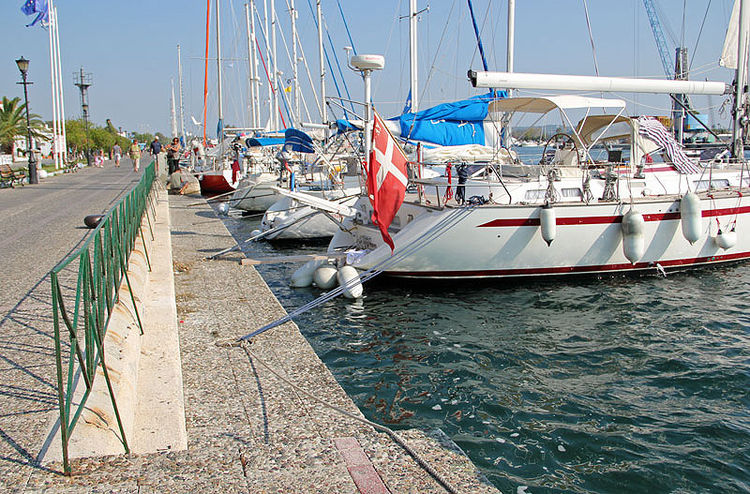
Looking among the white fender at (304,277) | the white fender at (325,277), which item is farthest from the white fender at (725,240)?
the white fender at (304,277)

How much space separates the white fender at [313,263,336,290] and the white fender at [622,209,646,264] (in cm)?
528

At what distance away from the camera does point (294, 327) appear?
276 inches

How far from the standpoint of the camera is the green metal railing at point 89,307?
3629 millimetres

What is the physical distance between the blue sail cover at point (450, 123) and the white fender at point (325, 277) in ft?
15.2

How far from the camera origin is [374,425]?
4.54m

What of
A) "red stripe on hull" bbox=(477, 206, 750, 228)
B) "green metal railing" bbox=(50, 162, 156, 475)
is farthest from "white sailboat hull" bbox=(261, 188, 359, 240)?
"green metal railing" bbox=(50, 162, 156, 475)

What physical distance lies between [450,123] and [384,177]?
7.11 meters

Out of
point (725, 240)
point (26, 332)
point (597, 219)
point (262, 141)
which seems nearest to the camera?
point (26, 332)

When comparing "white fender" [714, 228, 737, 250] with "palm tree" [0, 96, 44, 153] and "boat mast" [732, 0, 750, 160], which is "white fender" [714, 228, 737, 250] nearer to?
"boat mast" [732, 0, 750, 160]

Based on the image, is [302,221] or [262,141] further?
[262,141]

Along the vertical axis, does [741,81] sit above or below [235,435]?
above

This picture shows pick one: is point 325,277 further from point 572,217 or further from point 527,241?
point 572,217

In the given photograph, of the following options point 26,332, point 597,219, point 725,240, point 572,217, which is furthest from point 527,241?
point 26,332

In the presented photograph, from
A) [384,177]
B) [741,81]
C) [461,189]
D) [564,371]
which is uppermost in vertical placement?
[741,81]
